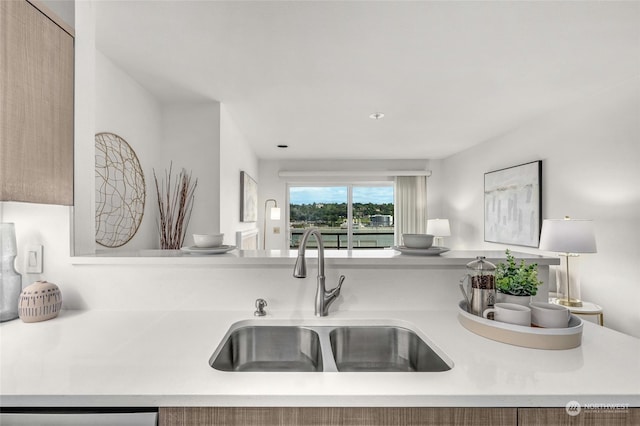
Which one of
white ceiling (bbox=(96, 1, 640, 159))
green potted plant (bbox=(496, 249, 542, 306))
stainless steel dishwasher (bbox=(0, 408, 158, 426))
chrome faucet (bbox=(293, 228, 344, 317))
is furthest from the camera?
white ceiling (bbox=(96, 1, 640, 159))

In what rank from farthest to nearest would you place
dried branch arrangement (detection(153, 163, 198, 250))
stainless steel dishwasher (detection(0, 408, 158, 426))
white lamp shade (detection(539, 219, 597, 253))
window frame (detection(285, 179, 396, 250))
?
window frame (detection(285, 179, 396, 250)), dried branch arrangement (detection(153, 163, 198, 250)), white lamp shade (detection(539, 219, 597, 253)), stainless steel dishwasher (detection(0, 408, 158, 426))

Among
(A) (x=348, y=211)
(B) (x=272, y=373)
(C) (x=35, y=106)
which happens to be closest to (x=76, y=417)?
(B) (x=272, y=373)

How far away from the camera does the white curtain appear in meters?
6.20

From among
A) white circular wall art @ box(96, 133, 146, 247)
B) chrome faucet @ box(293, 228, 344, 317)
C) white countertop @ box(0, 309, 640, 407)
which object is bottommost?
white countertop @ box(0, 309, 640, 407)

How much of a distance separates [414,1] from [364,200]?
4.82 m

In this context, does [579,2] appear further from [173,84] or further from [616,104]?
[173,84]

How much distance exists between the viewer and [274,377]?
2.64 ft

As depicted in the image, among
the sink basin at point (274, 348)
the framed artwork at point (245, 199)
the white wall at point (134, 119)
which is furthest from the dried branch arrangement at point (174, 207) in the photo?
the sink basin at point (274, 348)

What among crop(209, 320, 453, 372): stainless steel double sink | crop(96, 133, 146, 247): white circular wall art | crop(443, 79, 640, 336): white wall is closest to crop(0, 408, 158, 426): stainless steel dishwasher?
crop(209, 320, 453, 372): stainless steel double sink

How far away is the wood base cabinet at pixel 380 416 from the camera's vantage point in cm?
74

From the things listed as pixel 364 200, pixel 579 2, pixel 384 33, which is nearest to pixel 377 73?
pixel 384 33

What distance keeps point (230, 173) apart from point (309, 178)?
2841 mm

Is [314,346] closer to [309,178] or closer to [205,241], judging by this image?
[205,241]

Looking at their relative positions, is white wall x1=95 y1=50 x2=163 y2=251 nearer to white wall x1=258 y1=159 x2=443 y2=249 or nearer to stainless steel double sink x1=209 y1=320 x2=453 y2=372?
stainless steel double sink x1=209 y1=320 x2=453 y2=372
